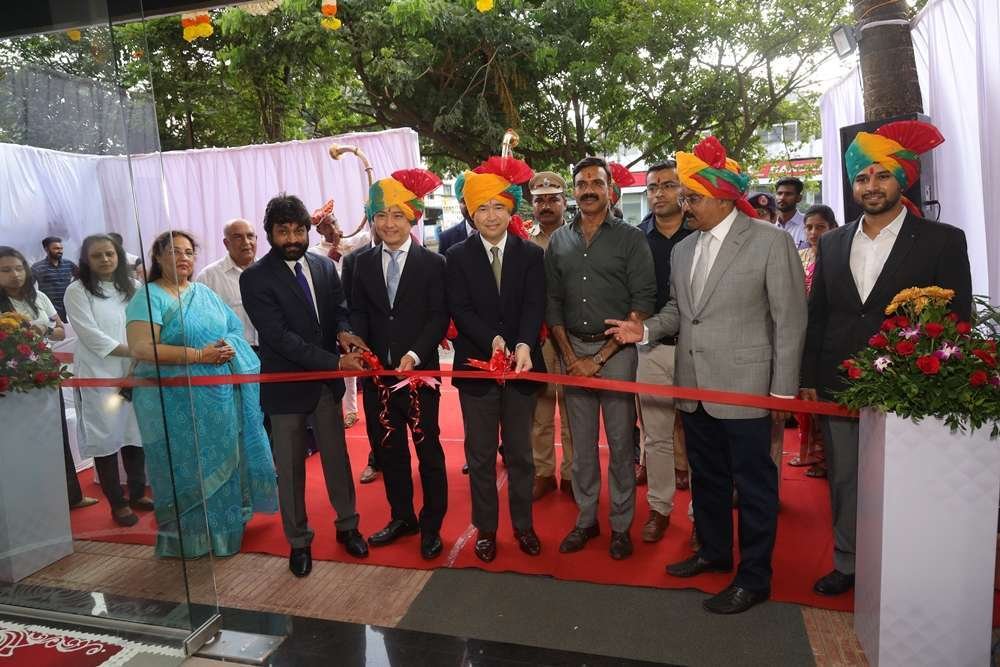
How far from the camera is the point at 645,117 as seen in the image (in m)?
11.2

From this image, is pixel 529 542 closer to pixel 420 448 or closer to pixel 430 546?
pixel 430 546

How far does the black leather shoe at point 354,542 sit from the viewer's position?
3.71 m

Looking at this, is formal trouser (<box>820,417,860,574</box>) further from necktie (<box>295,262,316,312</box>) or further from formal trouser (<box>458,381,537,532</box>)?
necktie (<box>295,262,316,312</box>)

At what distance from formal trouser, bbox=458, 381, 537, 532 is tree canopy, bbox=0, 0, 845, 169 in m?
7.18

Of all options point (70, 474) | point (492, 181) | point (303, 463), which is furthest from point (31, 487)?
point (492, 181)

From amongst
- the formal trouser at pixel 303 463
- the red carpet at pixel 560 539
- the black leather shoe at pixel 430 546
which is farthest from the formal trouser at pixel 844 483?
the formal trouser at pixel 303 463

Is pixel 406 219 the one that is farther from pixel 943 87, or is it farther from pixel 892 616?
pixel 943 87

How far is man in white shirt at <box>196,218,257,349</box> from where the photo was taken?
475 centimetres

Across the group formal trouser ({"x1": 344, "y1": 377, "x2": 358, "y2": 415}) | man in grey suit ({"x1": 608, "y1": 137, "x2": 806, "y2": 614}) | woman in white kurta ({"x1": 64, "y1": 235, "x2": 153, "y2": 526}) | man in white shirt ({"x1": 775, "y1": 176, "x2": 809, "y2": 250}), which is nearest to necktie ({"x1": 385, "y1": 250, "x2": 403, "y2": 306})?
woman in white kurta ({"x1": 64, "y1": 235, "x2": 153, "y2": 526})

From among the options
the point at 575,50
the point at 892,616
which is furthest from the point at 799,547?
the point at 575,50

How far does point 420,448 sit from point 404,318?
0.70 m

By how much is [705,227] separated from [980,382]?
1213 millimetres

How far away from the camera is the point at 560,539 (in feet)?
12.5

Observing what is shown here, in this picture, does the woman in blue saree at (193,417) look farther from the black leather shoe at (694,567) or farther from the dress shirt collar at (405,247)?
the black leather shoe at (694,567)
